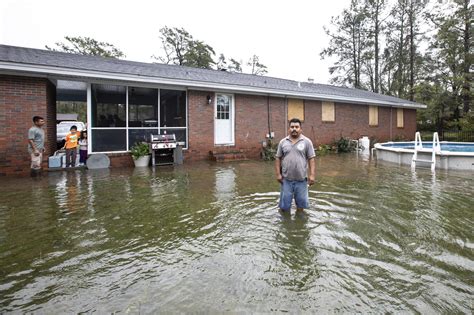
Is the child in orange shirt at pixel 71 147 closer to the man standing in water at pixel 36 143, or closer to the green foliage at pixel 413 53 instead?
the man standing in water at pixel 36 143

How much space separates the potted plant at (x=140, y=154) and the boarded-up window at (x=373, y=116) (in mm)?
14410

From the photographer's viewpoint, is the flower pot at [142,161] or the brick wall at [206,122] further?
the flower pot at [142,161]

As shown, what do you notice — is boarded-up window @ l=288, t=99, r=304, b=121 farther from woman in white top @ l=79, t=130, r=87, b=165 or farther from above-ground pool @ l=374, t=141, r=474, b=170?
woman in white top @ l=79, t=130, r=87, b=165

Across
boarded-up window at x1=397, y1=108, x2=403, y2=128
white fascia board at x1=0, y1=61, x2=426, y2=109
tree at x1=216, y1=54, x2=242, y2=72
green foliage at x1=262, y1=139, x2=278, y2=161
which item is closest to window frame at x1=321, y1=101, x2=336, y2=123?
white fascia board at x1=0, y1=61, x2=426, y2=109

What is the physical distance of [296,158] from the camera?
4.23 metres

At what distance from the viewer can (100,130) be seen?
966 cm

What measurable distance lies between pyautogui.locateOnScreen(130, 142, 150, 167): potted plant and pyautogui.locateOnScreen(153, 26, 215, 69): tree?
2557 cm

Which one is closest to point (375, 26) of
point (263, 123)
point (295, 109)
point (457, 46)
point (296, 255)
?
point (457, 46)

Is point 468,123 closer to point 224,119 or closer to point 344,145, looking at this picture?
point 344,145

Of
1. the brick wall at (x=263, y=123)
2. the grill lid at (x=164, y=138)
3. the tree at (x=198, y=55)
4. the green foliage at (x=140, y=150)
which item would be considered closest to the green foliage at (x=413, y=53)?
the brick wall at (x=263, y=123)

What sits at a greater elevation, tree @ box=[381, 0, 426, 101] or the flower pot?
tree @ box=[381, 0, 426, 101]

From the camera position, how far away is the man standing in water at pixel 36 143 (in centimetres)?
732

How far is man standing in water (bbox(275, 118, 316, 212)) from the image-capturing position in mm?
4230

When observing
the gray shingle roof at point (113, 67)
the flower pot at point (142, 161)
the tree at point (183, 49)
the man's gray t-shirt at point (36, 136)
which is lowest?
the flower pot at point (142, 161)
